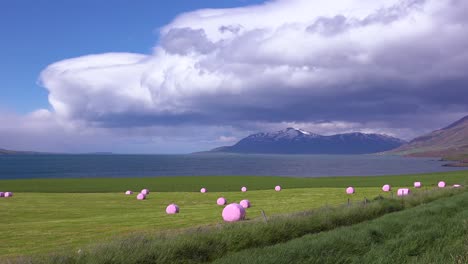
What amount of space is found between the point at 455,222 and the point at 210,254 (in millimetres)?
11527

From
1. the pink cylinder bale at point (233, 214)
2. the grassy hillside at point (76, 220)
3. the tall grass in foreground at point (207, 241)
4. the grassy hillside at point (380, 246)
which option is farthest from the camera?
the pink cylinder bale at point (233, 214)

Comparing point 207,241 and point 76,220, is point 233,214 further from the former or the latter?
point 207,241

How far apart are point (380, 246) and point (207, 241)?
5.66 meters

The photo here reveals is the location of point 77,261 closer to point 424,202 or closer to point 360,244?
point 360,244

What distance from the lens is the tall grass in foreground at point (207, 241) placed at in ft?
36.6

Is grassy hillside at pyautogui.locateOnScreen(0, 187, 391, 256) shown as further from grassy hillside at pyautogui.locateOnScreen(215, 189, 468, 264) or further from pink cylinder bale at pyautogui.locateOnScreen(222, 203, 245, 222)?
grassy hillside at pyautogui.locateOnScreen(215, 189, 468, 264)

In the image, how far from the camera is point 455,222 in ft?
58.6

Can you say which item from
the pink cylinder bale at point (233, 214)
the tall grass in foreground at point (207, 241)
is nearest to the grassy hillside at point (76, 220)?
the pink cylinder bale at point (233, 214)

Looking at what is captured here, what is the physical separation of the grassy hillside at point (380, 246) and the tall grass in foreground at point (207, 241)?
1.01m

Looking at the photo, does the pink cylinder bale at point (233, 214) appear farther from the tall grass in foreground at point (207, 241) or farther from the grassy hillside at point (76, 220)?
the tall grass in foreground at point (207, 241)

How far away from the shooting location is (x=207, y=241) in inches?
515

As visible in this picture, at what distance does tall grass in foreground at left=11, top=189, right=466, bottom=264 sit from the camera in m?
11.1

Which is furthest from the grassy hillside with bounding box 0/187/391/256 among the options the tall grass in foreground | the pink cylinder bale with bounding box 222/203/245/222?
the tall grass in foreground

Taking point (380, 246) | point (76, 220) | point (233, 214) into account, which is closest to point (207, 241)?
point (380, 246)
